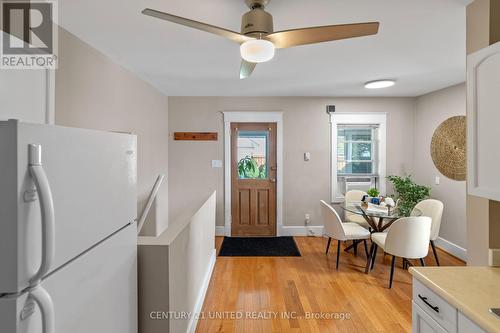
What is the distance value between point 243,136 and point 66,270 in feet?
13.3

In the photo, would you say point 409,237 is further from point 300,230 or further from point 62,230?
point 62,230

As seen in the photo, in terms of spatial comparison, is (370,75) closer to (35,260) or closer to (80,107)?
(80,107)

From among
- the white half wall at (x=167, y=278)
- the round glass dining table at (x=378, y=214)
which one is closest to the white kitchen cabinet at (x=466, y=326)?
the white half wall at (x=167, y=278)

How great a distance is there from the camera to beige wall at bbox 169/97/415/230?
4719 millimetres

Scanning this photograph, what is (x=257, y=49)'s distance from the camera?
162 centimetres

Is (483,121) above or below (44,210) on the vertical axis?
above

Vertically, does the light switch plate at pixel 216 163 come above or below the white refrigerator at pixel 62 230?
above

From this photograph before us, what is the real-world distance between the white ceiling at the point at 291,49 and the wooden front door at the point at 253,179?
2.68ft

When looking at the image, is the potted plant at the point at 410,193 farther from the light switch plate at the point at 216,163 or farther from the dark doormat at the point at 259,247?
the light switch plate at the point at 216,163

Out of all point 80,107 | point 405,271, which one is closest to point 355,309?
point 405,271

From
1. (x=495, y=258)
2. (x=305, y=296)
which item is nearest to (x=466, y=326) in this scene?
(x=495, y=258)

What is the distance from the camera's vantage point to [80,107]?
91.4 inches

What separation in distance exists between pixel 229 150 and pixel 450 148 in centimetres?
329

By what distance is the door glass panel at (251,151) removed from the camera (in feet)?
15.6
